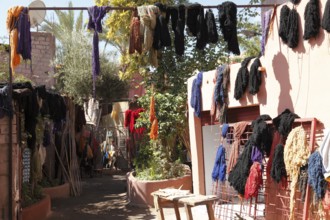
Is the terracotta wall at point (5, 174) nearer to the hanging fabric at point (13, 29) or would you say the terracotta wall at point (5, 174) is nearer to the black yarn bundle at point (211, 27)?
the hanging fabric at point (13, 29)

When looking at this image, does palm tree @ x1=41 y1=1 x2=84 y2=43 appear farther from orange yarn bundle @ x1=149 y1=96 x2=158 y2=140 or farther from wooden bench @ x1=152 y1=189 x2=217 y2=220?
wooden bench @ x1=152 y1=189 x2=217 y2=220

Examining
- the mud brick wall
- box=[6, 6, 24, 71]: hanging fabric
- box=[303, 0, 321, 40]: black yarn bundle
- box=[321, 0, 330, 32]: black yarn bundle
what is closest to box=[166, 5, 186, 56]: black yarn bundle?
box=[303, 0, 321, 40]: black yarn bundle

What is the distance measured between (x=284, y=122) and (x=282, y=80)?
965 millimetres

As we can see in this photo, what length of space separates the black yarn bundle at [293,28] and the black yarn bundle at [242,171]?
5.69ft

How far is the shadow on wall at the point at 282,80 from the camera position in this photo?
6.68 meters

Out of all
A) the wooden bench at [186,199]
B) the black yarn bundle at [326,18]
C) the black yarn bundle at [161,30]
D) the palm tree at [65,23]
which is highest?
the palm tree at [65,23]

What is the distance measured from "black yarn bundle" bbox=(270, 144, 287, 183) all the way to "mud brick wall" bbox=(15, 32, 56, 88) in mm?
14320

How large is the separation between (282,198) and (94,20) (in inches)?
164

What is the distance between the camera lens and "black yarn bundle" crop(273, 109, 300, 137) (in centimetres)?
611

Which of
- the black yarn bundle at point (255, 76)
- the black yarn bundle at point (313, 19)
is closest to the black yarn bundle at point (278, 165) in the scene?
the black yarn bundle at point (255, 76)

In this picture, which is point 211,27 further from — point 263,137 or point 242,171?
point 242,171

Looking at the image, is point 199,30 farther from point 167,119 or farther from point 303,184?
point 167,119

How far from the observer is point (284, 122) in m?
6.16

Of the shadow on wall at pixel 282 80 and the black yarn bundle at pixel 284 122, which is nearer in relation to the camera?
the black yarn bundle at pixel 284 122
